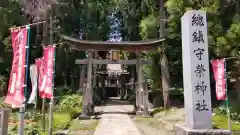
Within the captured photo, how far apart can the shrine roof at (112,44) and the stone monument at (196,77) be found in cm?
1166

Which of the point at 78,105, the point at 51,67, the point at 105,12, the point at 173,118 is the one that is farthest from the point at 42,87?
the point at 105,12

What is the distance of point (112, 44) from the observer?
2017 cm

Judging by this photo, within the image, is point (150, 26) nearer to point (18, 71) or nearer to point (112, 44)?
point (112, 44)

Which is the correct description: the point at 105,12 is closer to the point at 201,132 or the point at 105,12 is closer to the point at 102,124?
the point at 102,124

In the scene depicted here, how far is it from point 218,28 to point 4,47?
18.6 meters

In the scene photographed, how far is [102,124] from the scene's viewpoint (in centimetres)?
1648

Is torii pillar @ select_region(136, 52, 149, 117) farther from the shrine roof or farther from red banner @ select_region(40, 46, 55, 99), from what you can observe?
red banner @ select_region(40, 46, 55, 99)

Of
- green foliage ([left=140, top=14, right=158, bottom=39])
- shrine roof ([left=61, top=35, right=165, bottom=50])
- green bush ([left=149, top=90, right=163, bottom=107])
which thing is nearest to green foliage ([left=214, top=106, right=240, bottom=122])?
green bush ([left=149, top=90, right=163, bottom=107])

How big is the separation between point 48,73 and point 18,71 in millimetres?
5316

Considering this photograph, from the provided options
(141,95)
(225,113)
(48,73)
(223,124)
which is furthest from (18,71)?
(225,113)


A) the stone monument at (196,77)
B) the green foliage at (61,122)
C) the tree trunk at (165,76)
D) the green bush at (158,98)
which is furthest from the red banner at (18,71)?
the green bush at (158,98)

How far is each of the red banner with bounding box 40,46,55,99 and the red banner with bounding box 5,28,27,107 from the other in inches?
184

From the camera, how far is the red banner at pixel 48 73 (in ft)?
40.1

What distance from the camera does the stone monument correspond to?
25.4ft
